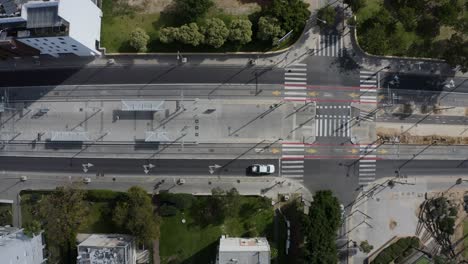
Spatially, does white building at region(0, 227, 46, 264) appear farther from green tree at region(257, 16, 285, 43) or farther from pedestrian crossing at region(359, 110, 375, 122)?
pedestrian crossing at region(359, 110, 375, 122)

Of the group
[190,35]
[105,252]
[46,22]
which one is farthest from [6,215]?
[190,35]

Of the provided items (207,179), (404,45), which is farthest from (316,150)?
(404,45)

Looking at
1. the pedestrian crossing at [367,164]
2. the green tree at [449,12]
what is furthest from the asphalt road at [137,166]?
the green tree at [449,12]

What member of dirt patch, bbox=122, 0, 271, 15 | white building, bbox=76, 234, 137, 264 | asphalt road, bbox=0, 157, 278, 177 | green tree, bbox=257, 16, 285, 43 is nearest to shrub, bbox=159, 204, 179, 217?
asphalt road, bbox=0, 157, 278, 177

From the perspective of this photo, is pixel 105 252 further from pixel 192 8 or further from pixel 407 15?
pixel 407 15

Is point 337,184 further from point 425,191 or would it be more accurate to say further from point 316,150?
point 425,191
